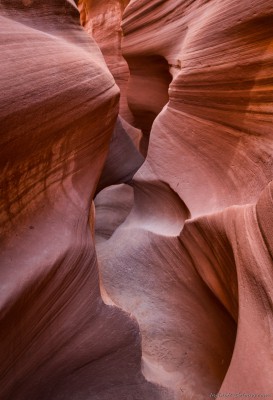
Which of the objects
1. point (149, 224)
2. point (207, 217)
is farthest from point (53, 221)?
point (149, 224)

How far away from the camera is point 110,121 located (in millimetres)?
1799

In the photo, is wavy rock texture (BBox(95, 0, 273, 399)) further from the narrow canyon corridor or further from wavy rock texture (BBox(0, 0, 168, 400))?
wavy rock texture (BBox(0, 0, 168, 400))

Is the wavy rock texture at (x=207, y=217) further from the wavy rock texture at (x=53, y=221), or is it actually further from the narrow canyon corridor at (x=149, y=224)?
the wavy rock texture at (x=53, y=221)

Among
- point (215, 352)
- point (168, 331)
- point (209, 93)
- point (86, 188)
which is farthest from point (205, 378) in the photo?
point (209, 93)

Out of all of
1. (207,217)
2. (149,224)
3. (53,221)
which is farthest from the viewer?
(149,224)

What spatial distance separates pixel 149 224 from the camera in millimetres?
2609

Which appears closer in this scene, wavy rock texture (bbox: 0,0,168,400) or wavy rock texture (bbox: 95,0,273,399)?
wavy rock texture (bbox: 0,0,168,400)

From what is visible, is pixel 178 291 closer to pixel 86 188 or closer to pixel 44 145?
pixel 86 188

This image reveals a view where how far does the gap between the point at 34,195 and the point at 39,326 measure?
49 centimetres

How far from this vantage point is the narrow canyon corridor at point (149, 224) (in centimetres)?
117

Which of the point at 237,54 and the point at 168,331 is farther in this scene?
the point at 168,331

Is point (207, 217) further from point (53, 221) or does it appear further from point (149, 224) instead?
point (149, 224)

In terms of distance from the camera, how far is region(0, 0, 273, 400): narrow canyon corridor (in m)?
1.17

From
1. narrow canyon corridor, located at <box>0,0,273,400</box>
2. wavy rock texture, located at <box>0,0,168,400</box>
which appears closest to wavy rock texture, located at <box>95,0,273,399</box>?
→ narrow canyon corridor, located at <box>0,0,273,400</box>
